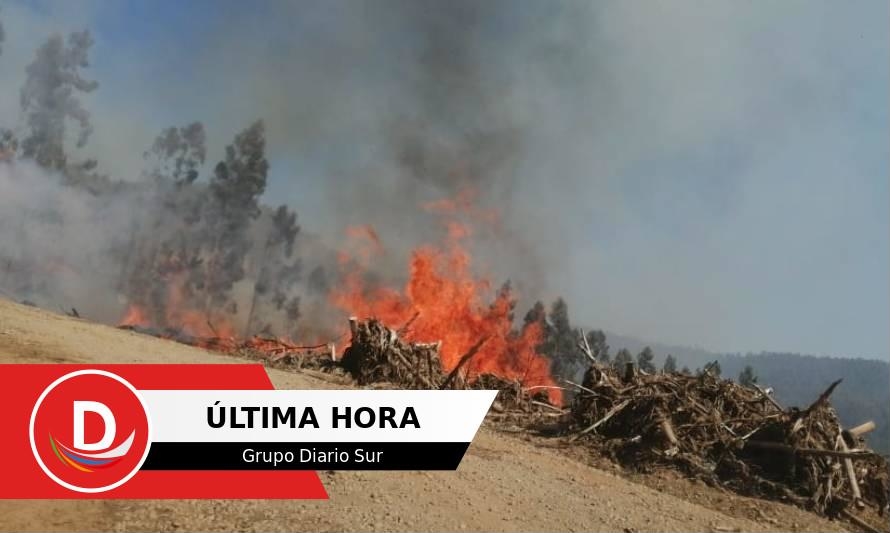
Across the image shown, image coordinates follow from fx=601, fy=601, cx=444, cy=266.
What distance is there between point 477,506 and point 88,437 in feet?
15.7

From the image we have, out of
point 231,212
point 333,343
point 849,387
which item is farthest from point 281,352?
point 849,387

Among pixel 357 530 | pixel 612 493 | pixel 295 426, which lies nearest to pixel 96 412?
pixel 295 426

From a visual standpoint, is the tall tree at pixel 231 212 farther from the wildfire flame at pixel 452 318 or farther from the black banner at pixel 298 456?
the black banner at pixel 298 456

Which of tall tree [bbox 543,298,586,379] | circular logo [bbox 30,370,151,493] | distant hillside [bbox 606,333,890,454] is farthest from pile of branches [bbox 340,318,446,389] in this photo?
distant hillside [bbox 606,333,890,454]

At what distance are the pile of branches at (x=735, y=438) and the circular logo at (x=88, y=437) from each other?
7.95 metres

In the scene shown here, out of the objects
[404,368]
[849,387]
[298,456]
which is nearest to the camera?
[298,456]

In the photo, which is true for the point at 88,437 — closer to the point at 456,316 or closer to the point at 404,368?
the point at 404,368

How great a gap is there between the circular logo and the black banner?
299 mm

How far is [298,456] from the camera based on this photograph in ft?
25.3

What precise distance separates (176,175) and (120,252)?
41.1 feet

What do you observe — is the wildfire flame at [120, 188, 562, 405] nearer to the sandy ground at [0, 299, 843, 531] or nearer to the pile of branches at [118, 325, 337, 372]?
the pile of branches at [118, 325, 337, 372]

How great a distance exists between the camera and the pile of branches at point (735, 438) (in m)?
10.2

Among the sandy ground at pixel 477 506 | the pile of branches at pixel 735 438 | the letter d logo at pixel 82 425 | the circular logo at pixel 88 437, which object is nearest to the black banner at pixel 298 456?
the sandy ground at pixel 477 506

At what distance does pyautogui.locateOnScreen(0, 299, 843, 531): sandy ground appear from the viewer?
6.32 m
